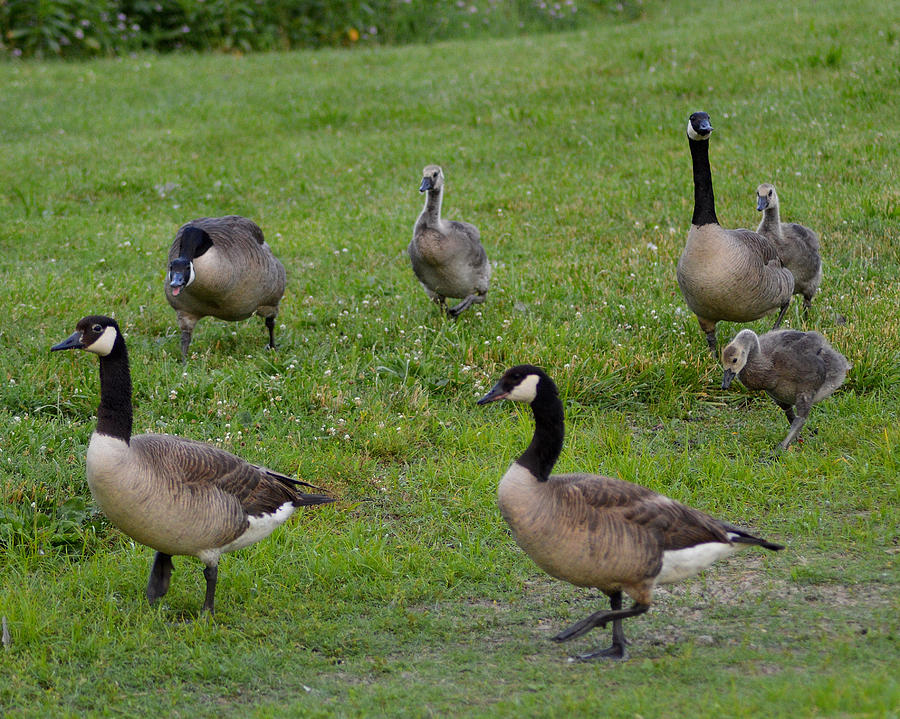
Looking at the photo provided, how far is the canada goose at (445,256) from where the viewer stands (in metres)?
9.16

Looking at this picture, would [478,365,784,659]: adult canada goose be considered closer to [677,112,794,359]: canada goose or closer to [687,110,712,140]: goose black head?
[677,112,794,359]: canada goose

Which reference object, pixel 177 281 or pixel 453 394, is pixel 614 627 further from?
pixel 177 281

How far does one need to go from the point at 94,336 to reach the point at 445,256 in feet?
14.1

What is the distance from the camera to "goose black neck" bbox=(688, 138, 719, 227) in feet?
26.0

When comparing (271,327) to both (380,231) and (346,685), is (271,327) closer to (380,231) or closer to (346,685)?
(380,231)

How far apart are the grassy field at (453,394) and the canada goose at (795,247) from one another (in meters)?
0.33

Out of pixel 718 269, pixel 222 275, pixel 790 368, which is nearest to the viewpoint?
pixel 790 368

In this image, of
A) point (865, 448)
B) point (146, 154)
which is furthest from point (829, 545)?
point (146, 154)

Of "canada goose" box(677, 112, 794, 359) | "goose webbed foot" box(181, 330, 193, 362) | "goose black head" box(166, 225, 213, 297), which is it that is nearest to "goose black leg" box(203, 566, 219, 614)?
"goose black head" box(166, 225, 213, 297)

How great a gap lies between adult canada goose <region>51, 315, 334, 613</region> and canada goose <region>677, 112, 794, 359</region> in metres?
3.71

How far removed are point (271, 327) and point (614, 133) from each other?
7674mm

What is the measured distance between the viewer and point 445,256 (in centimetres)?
913

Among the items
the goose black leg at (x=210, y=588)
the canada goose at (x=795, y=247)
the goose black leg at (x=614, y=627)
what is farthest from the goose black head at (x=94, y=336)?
the canada goose at (x=795, y=247)

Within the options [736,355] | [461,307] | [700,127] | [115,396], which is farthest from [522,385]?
[461,307]
